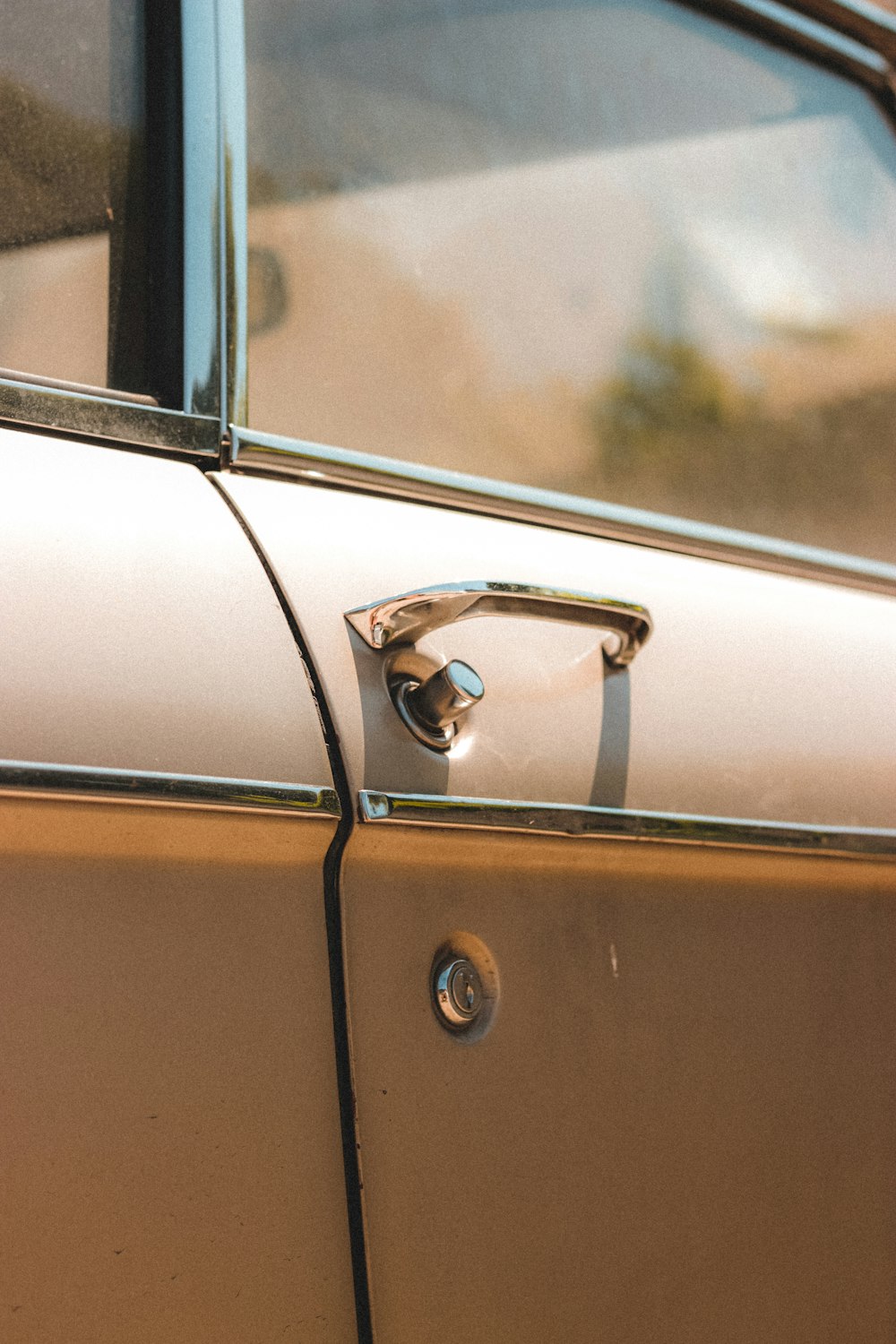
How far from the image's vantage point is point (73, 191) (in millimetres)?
1096

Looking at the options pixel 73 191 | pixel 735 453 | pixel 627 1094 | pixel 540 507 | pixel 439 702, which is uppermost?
pixel 73 191

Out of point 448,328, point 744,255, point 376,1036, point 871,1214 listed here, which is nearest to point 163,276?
point 448,328

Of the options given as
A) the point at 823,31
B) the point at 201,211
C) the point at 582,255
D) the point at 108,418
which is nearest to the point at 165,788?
the point at 108,418

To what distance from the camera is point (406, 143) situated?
139 cm

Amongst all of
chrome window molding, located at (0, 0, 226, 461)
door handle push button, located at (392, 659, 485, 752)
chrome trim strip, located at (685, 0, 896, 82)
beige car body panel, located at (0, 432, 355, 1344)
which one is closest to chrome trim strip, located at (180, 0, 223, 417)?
chrome window molding, located at (0, 0, 226, 461)

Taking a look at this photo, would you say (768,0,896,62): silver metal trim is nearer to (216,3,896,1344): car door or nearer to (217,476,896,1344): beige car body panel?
(216,3,896,1344): car door

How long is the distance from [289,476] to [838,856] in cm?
65

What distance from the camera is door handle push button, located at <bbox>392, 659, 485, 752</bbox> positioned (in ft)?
3.08

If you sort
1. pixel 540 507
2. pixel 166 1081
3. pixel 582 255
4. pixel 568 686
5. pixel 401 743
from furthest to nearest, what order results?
pixel 582 255 < pixel 540 507 < pixel 568 686 < pixel 401 743 < pixel 166 1081

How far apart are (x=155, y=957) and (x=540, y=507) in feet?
2.23

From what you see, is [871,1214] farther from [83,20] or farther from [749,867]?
[83,20]

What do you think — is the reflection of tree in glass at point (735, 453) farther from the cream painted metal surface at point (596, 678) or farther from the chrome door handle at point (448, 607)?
the chrome door handle at point (448, 607)

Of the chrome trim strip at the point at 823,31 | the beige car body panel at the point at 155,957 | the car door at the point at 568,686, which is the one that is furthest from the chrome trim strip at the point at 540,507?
the chrome trim strip at the point at 823,31

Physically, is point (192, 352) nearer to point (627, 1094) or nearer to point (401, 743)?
point (401, 743)
